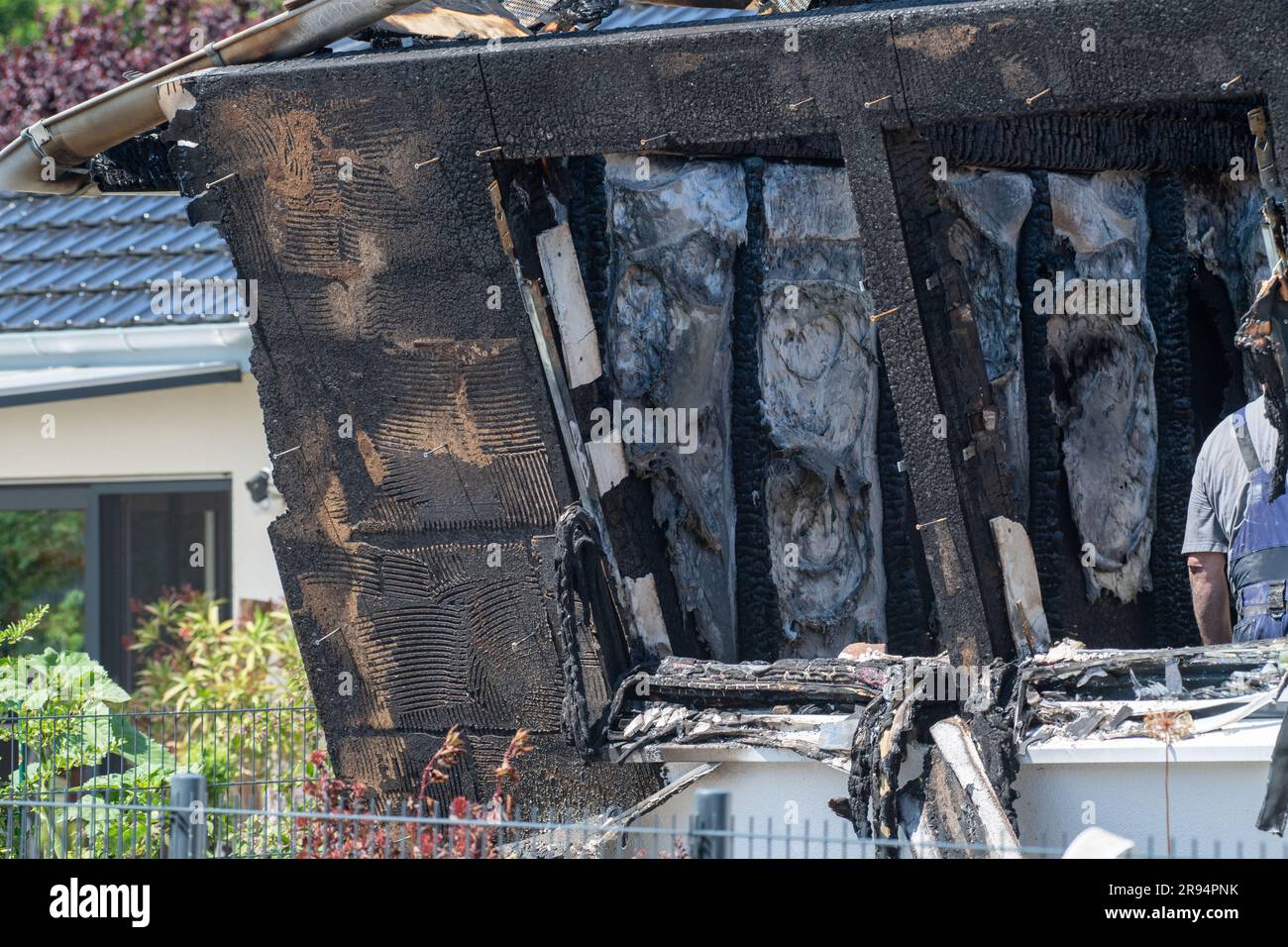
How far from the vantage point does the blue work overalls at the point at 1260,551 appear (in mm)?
5824

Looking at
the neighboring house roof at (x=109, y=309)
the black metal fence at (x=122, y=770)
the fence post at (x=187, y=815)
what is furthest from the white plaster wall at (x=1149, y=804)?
the neighboring house roof at (x=109, y=309)

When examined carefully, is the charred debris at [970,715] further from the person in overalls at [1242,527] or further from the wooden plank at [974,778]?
the person in overalls at [1242,527]

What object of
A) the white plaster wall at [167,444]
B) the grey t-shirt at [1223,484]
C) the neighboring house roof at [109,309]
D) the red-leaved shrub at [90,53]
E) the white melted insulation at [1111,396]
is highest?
the red-leaved shrub at [90,53]

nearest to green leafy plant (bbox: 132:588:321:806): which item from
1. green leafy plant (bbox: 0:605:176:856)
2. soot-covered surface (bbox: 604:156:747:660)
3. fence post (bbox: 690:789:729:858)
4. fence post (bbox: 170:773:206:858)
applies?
green leafy plant (bbox: 0:605:176:856)

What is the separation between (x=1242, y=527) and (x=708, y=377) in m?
1.91

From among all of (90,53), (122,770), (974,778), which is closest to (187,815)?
(974,778)

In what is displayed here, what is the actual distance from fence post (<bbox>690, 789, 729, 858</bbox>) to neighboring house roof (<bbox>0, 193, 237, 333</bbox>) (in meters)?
7.16

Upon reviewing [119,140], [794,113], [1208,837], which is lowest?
[1208,837]

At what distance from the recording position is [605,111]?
5.84 metres

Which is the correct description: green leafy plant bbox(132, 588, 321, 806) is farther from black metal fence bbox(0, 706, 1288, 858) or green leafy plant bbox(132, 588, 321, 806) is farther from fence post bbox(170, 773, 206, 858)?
fence post bbox(170, 773, 206, 858)

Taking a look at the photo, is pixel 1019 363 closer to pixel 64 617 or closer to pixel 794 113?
pixel 794 113

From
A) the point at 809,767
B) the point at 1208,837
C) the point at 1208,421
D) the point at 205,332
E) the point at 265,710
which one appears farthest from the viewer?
the point at 205,332

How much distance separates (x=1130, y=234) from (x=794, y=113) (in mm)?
1985

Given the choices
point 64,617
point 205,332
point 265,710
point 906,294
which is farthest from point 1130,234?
point 64,617
